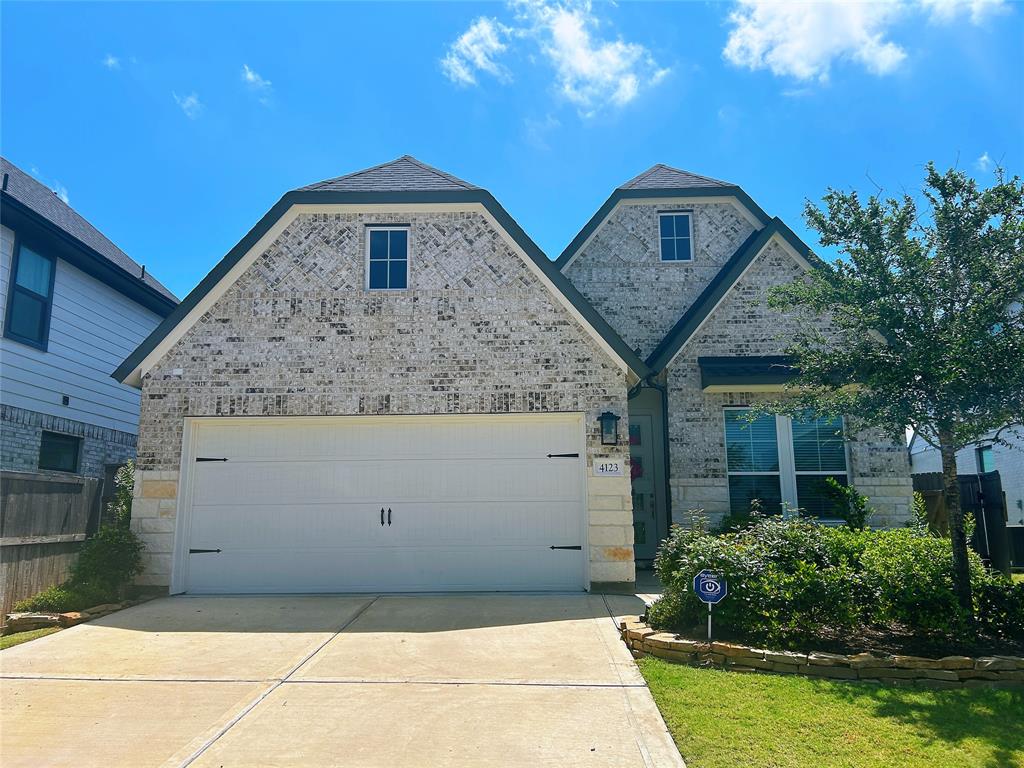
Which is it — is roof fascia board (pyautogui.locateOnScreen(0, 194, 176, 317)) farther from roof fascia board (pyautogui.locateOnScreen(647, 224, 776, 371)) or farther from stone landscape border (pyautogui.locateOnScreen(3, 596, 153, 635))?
roof fascia board (pyautogui.locateOnScreen(647, 224, 776, 371))

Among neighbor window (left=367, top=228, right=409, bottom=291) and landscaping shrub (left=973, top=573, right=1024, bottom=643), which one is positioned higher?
neighbor window (left=367, top=228, right=409, bottom=291)

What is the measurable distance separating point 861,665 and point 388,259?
26.4 feet

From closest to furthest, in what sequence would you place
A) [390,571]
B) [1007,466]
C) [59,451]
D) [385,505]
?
[390,571] → [385,505] → [59,451] → [1007,466]

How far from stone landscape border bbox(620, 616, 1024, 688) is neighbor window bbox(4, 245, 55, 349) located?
37.6 ft

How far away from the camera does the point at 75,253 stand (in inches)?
508

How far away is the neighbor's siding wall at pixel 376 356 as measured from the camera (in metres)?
10.3

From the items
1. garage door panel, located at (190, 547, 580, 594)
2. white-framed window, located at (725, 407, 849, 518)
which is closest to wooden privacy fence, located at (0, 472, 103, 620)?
garage door panel, located at (190, 547, 580, 594)

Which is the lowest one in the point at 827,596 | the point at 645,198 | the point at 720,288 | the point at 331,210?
the point at 827,596

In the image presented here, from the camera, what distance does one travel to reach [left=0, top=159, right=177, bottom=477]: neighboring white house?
11.6 metres

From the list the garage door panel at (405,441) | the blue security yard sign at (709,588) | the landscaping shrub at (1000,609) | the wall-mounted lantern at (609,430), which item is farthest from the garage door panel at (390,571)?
the landscaping shrub at (1000,609)

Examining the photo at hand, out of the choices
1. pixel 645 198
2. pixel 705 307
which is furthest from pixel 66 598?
pixel 645 198

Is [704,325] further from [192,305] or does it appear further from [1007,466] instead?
[1007,466]

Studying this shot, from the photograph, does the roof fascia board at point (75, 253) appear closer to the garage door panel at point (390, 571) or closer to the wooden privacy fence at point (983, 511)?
the garage door panel at point (390, 571)

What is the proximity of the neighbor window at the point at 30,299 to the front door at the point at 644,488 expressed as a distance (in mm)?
10580
